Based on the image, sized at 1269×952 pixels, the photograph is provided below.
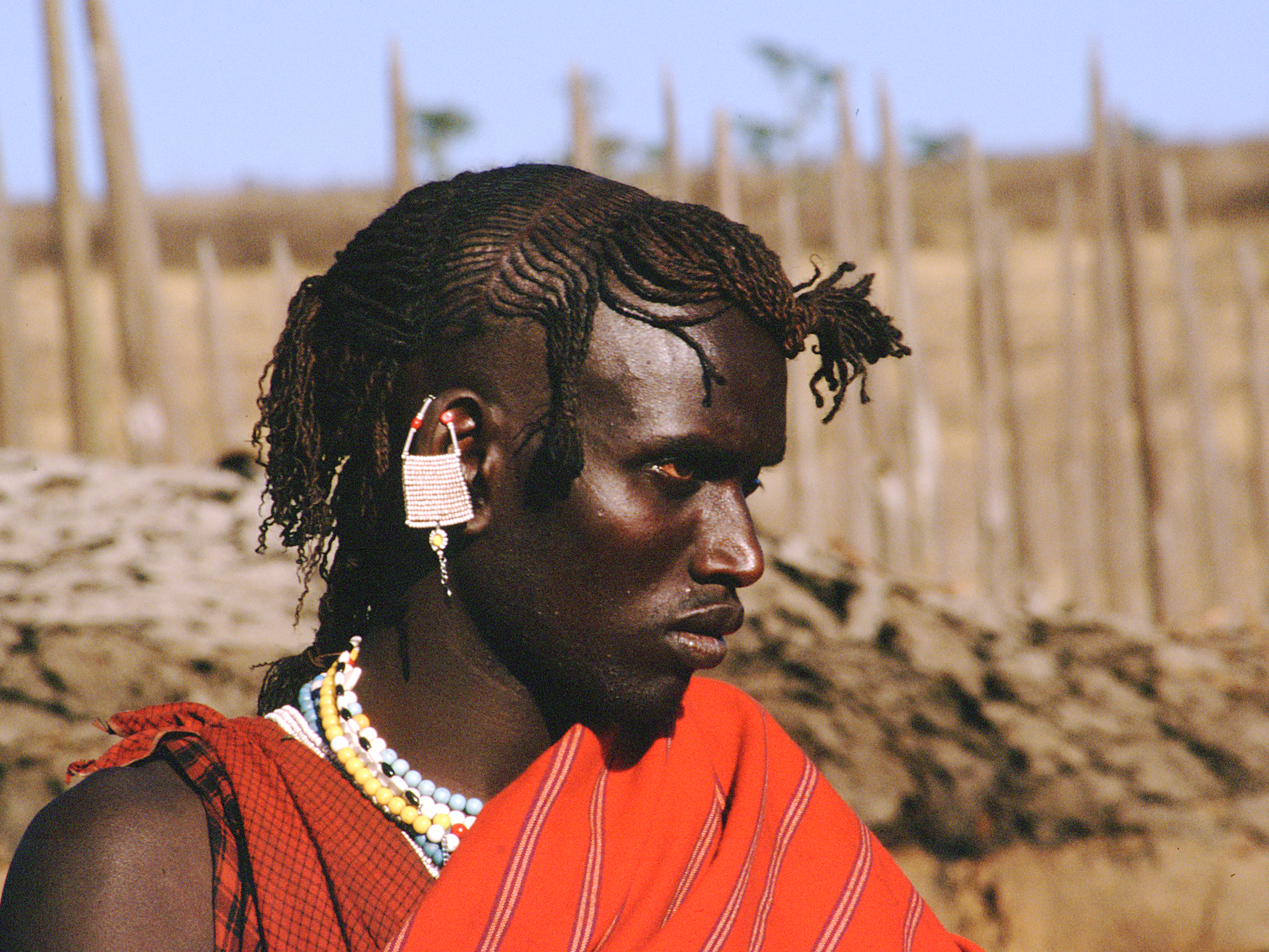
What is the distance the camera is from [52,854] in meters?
1.51

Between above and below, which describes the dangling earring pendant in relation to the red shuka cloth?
above

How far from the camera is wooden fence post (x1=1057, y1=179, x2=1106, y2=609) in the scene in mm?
7664

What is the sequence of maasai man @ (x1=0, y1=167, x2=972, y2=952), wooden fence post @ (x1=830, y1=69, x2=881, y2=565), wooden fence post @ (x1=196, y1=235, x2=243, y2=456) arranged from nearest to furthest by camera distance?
maasai man @ (x1=0, y1=167, x2=972, y2=952)
wooden fence post @ (x1=830, y1=69, x2=881, y2=565)
wooden fence post @ (x1=196, y1=235, x2=243, y2=456)

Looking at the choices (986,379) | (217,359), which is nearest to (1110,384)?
(986,379)

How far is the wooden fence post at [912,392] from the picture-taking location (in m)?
6.44

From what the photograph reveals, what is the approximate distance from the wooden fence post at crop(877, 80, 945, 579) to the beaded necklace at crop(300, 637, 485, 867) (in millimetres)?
4725

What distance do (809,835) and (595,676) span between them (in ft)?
1.64

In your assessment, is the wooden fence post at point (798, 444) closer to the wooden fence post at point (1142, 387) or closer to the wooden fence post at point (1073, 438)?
the wooden fence post at point (1073, 438)

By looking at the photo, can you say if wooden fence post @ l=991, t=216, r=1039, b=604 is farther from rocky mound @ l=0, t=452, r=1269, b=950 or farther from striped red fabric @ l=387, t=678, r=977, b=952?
striped red fabric @ l=387, t=678, r=977, b=952

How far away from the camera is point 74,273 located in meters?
5.34

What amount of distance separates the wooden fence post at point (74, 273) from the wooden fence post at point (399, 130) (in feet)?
4.34

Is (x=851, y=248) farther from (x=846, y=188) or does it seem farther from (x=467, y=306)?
(x=467, y=306)

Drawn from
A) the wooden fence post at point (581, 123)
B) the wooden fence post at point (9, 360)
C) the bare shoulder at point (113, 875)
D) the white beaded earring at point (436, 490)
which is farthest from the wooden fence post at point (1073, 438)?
the bare shoulder at point (113, 875)

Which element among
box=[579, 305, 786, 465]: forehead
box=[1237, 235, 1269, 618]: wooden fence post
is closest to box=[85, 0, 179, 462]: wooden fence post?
box=[579, 305, 786, 465]: forehead
